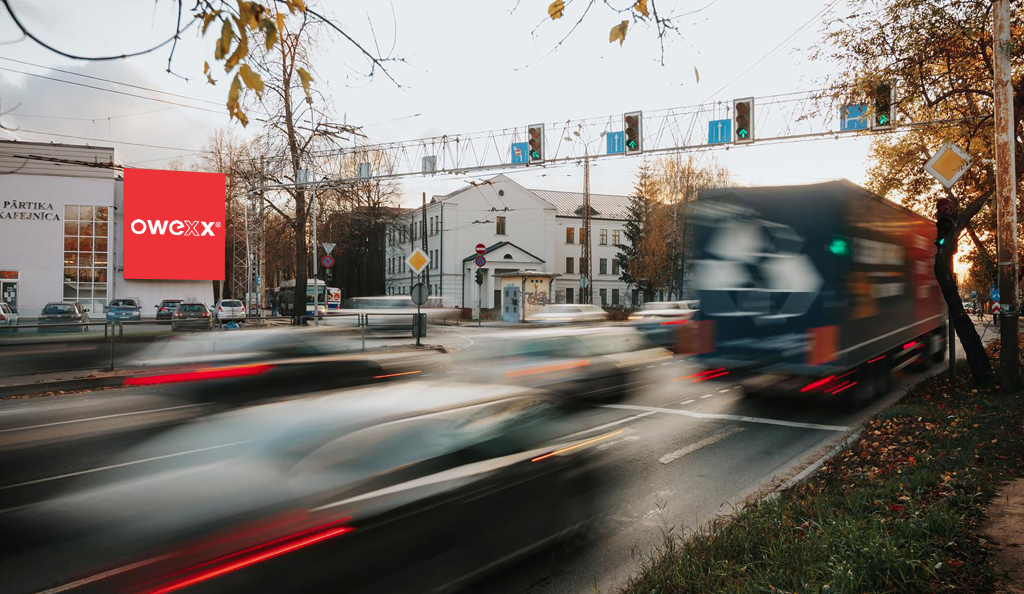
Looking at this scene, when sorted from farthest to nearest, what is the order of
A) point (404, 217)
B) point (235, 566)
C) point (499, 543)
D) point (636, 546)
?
point (404, 217)
point (636, 546)
point (499, 543)
point (235, 566)

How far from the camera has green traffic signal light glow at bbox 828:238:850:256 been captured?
10672 mm

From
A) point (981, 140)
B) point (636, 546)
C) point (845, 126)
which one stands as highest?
point (845, 126)

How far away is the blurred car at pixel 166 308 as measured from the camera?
35.8m

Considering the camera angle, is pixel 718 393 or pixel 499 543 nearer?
pixel 499 543

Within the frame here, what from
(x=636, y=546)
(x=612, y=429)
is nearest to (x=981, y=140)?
(x=612, y=429)

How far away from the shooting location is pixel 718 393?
13.7 meters

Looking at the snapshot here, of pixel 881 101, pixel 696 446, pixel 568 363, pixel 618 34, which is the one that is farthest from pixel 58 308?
pixel 618 34

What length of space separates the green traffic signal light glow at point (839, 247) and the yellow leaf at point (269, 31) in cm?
995

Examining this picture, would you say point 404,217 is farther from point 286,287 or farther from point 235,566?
point 235,566

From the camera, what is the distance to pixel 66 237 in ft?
124

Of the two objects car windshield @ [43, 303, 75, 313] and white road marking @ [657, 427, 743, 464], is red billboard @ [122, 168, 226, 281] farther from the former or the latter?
white road marking @ [657, 427, 743, 464]

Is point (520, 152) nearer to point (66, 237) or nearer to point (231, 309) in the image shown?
point (231, 309)

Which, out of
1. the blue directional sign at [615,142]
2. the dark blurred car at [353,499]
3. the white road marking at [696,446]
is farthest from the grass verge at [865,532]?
the blue directional sign at [615,142]

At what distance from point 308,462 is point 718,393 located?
11562 mm
